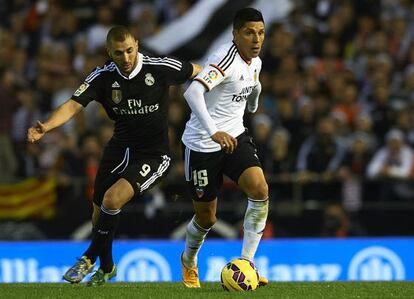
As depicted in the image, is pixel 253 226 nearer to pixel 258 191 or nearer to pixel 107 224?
pixel 258 191

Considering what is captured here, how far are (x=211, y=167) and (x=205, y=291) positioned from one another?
1.22 metres

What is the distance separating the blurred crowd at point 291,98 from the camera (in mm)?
17703

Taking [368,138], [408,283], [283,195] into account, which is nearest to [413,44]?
[368,138]

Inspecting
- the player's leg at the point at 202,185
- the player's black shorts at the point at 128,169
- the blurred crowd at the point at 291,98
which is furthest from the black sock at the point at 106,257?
the blurred crowd at the point at 291,98

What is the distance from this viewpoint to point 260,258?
1644 centimetres

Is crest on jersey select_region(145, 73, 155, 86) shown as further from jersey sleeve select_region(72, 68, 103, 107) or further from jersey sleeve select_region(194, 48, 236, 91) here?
jersey sleeve select_region(194, 48, 236, 91)

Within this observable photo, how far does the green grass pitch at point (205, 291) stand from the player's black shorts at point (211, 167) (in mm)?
906

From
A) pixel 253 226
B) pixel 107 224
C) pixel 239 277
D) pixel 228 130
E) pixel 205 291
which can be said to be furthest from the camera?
pixel 228 130

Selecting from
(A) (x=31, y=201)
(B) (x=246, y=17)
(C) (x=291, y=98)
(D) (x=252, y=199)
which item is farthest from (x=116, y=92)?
(C) (x=291, y=98)

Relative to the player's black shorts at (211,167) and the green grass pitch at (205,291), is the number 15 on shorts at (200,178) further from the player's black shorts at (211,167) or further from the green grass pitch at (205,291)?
the green grass pitch at (205,291)

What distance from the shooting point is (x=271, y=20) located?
21844 mm

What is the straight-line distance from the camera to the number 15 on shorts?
11.3 m

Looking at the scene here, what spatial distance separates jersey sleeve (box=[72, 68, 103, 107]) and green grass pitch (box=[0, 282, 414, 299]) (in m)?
1.73

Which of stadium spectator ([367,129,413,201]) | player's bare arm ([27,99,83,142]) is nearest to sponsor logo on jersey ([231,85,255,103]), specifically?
player's bare arm ([27,99,83,142])
